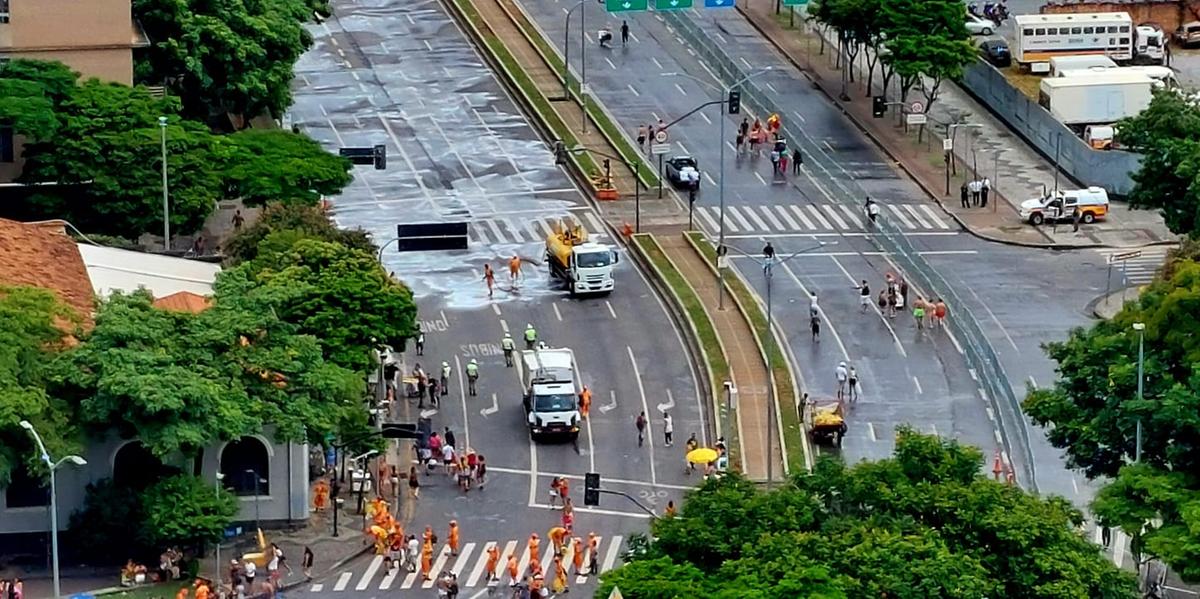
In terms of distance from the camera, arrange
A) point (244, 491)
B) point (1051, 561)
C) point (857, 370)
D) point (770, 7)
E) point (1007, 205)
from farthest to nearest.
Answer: point (770, 7)
point (1007, 205)
point (857, 370)
point (244, 491)
point (1051, 561)

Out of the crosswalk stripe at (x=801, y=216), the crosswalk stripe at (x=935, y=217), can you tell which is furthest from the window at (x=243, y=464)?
the crosswalk stripe at (x=935, y=217)

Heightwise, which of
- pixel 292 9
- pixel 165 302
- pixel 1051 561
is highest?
pixel 292 9

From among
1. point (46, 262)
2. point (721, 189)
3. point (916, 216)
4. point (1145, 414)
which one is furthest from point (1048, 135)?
point (1145, 414)

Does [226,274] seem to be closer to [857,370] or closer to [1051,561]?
[857,370]

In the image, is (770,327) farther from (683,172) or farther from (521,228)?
(683,172)

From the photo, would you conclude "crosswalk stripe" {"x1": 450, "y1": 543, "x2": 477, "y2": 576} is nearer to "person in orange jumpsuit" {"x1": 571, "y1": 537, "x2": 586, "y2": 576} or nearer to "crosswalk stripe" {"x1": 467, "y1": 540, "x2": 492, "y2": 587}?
"crosswalk stripe" {"x1": 467, "y1": 540, "x2": 492, "y2": 587}

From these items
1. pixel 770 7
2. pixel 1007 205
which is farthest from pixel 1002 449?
pixel 770 7

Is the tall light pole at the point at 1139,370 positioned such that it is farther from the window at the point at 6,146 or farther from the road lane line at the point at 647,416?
the window at the point at 6,146
